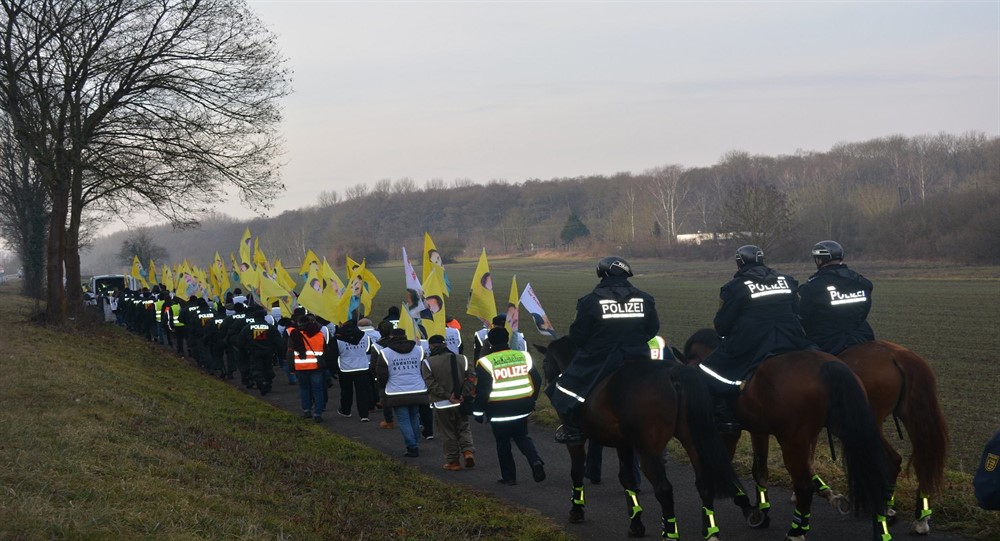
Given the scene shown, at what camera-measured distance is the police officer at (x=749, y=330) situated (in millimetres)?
8062

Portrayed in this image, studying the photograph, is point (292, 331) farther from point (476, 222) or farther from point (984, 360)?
point (476, 222)

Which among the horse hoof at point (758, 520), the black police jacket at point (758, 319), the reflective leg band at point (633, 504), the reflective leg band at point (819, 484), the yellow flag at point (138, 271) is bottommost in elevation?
the horse hoof at point (758, 520)

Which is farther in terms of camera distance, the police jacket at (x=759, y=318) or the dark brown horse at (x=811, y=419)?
the police jacket at (x=759, y=318)

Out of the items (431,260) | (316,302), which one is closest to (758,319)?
(431,260)

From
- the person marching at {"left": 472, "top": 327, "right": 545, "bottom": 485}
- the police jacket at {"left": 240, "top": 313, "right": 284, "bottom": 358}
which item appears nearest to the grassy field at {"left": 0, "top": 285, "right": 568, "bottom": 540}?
the person marching at {"left": 472, "top": 327, "right": 545, "bottom": 485}

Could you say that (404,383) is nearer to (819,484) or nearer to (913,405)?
(819,484)

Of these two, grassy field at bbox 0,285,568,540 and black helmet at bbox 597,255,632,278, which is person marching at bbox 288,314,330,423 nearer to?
grassy field at bbox 0,285,568,540

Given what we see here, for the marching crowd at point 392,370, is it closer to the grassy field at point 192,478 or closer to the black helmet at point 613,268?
the grassy field at point 192,478

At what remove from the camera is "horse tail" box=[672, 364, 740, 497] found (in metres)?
7.49

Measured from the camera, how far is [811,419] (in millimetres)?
7543

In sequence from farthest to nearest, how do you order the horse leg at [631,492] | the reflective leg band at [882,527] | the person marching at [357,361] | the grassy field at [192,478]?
the person marching at [357,361] → the horse leg at [631,492] → the reflective leg band at [882,527] → the grassy field at [192,478]

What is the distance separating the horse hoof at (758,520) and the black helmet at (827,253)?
2.39 meters

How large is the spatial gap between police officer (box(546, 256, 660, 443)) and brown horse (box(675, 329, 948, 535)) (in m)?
1.60

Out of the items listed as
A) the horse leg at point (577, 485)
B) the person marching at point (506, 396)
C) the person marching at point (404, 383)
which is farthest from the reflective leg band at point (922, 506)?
the person marching at point (404, 383)
